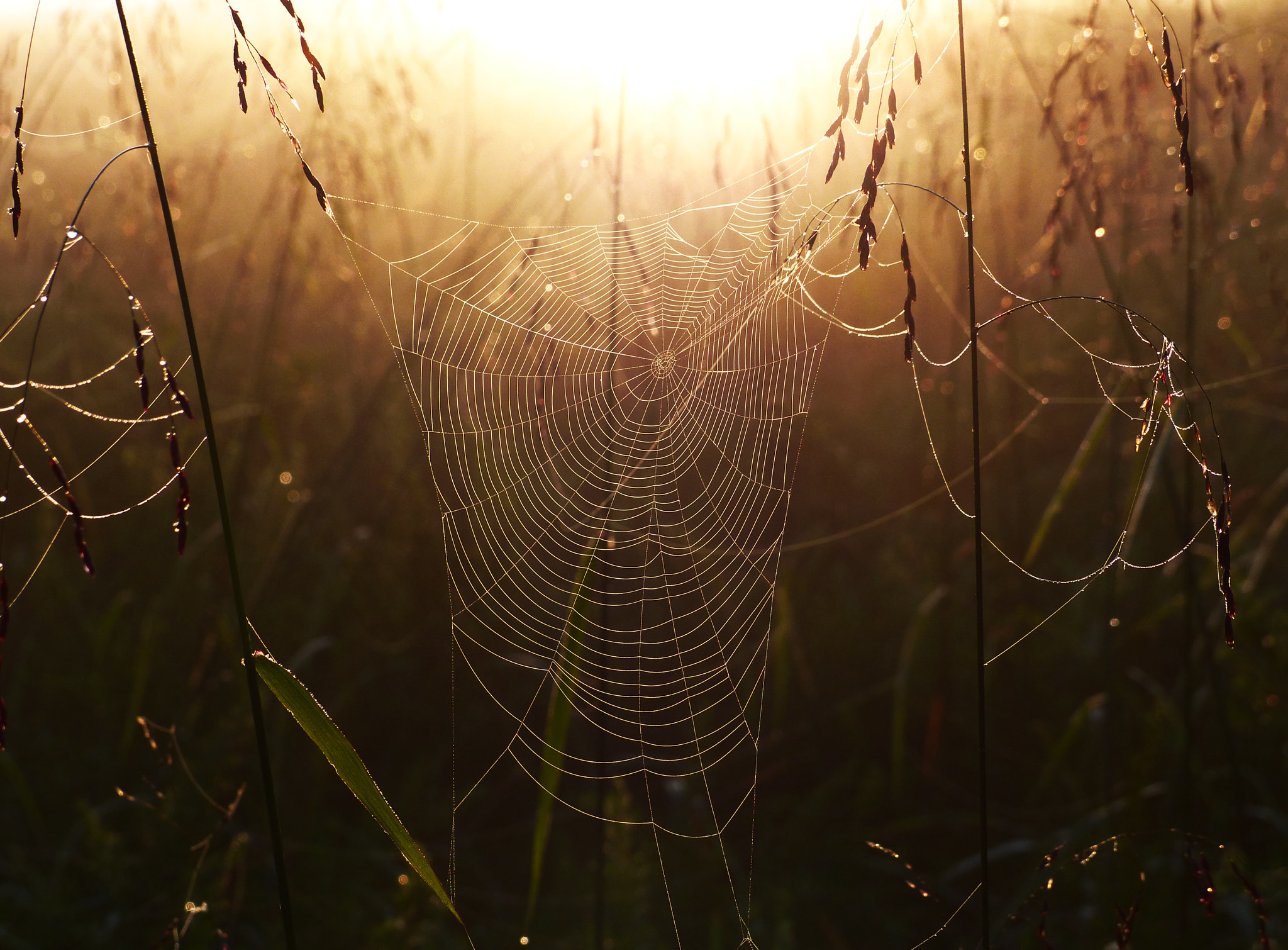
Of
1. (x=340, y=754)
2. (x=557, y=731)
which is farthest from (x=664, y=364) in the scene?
(x=340, y=754)

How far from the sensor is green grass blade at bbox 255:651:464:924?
3.47 feet

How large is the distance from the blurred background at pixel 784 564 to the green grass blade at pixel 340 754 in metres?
0.67

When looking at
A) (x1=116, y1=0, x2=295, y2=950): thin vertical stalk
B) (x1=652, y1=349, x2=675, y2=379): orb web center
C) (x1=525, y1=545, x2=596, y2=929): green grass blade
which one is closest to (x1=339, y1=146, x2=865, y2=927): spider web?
(x1=652, y1=349, x2=675, y2=379): orb web center

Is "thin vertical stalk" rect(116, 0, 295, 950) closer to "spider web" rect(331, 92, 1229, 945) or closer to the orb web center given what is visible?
"spider web" rect(331, 92, 1229, 945)

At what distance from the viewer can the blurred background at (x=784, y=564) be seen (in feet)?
7.09

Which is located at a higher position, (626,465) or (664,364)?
(664,364)

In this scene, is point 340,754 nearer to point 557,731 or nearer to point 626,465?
point 557,731

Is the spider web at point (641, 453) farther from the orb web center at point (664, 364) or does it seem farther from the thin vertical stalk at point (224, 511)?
the thin vertical stalk at point (224, 511)

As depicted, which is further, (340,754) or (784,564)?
(784,564)

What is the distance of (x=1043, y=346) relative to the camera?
→ 3760 mm

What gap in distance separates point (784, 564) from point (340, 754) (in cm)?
215

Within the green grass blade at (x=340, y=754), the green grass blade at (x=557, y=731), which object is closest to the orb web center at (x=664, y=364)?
the green grass blade at (x=557, y=731)

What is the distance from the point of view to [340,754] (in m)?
1.10

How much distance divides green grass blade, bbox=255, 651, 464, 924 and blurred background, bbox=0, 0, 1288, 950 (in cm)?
67
